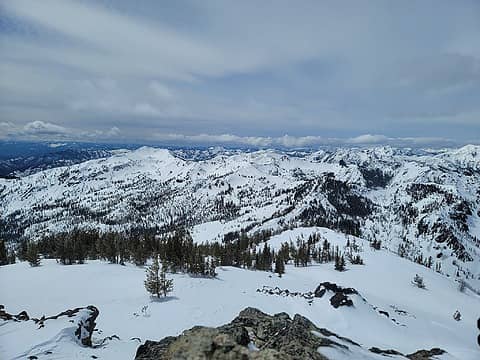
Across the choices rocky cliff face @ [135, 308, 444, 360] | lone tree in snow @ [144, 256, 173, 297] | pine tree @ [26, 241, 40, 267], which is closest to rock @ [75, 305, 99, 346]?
rocky cliff face @ [135, 308, 444, 360]

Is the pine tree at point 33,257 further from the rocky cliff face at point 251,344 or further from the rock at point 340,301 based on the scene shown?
the rocky cliff face at point 251,344

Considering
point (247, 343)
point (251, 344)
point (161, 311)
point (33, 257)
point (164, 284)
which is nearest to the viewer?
point (247, 343)

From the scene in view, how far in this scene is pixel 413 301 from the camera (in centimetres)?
8750

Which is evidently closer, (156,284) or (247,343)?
(247,343)

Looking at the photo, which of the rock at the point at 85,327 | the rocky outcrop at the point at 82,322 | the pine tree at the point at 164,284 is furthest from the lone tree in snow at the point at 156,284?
the rock at the point at 85,327

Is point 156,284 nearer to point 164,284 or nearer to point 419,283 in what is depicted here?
point 164,284

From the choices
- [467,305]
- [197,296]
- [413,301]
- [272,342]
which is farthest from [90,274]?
[467,305]

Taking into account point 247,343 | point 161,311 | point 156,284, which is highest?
point 247,343

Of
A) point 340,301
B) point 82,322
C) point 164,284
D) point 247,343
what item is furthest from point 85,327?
point 340,301

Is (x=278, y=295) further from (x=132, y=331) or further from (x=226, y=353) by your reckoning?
(x=226, y=353)

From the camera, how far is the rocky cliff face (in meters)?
11.1

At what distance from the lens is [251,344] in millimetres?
13664

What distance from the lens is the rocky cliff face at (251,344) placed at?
36.4ft

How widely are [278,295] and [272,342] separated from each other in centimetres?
4508
